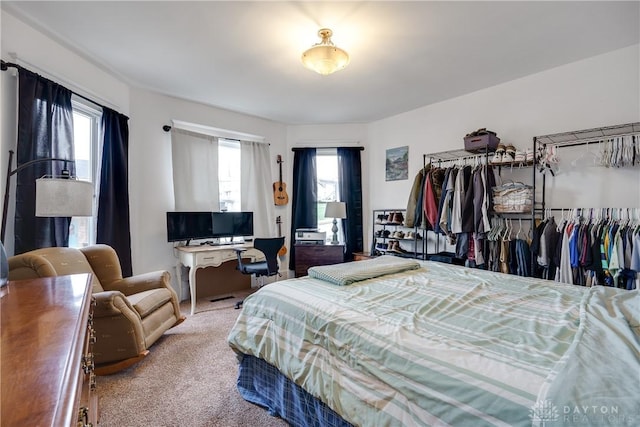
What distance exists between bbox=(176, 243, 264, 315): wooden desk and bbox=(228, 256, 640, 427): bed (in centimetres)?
178

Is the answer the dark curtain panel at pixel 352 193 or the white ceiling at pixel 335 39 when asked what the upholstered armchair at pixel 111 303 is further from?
the dark curtain panel at pixel 352 193

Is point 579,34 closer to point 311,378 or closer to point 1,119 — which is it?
point 311,378

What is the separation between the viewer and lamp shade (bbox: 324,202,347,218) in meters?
4.28

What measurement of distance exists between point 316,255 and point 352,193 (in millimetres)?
1136

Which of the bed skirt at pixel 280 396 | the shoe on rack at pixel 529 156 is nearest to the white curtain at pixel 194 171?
the bed skirt at pixel 280 396

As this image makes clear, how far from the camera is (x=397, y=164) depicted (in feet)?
14.0

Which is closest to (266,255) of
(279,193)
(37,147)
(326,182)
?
(279,193)

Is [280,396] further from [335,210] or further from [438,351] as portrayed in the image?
[335,210]

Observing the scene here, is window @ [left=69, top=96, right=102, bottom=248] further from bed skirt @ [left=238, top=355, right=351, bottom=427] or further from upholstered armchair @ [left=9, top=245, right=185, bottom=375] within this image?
bed skirt @ [left=238, top=355, right=351, bottom=427]

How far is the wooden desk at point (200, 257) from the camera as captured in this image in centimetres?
328

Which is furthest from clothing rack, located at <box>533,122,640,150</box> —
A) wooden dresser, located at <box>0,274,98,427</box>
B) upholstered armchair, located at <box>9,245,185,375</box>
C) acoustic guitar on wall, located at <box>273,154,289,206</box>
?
upholstered armchair, located at <box>9,245,185,375</box>

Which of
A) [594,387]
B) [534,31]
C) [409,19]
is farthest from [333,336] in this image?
[534,31]

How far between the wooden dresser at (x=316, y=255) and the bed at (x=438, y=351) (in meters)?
2.32

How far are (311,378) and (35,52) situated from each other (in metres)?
3.09
